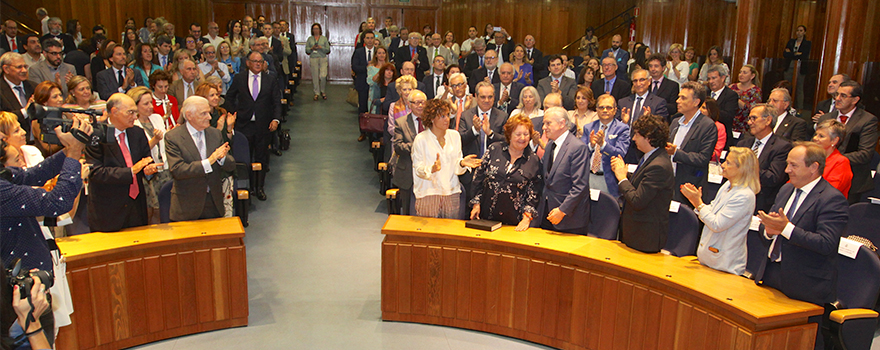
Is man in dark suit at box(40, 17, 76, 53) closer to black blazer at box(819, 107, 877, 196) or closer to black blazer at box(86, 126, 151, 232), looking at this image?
black blazer at box(86, 126, 151, 232)

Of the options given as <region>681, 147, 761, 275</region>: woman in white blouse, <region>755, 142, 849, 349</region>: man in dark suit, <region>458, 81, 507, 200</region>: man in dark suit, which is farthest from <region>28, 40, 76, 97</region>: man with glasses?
<region>755, 142, 849, 349</region>: man in dark suit

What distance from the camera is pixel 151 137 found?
16.1ft

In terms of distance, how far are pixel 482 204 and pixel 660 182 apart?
126cm

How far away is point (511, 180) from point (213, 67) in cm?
553

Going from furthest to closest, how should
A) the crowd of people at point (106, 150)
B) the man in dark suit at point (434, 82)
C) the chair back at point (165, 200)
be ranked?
the man in dark suit at point (434, 82) < the chair back at point (165, 200) < the crowd of people at point (106, 150)

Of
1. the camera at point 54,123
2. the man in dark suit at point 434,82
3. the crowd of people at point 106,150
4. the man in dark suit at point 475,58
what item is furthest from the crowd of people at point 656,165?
the man in dark suit at point 475,58

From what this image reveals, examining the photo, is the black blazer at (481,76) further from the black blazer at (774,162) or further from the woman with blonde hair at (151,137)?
the woman with blonde hair at (151,137)

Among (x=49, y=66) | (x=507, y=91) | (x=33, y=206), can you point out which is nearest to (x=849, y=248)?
(x=33, y=206)

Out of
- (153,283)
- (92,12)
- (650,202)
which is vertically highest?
(92,12)

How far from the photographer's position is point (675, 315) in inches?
129

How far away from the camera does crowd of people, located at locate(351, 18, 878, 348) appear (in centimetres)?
312

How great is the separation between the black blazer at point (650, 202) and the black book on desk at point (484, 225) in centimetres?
87

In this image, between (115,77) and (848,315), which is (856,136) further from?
(115,77)

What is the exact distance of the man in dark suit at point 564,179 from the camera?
405cm
